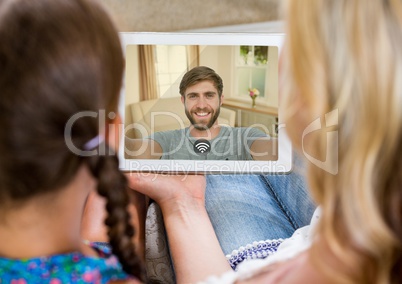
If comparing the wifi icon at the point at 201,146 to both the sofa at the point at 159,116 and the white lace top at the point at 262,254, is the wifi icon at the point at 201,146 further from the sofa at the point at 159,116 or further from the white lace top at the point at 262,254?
the white lace top at the point at 262,254

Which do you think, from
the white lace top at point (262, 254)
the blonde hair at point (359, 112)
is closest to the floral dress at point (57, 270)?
the white lace top at point (262, 254)

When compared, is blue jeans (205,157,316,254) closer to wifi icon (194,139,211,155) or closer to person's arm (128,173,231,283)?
person's arm (128,173,231,283)

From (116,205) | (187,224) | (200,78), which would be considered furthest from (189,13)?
(116,205)

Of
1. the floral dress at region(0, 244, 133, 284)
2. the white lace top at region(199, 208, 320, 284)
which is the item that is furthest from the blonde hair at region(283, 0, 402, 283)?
the floral dress at region(0, 244, 133, 284)

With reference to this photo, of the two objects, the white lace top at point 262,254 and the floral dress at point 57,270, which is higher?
the floral dress at point 57,270

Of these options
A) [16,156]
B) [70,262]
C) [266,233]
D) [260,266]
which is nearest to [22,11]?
[16,156]

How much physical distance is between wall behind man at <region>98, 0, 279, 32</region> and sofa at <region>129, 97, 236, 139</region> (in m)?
0.86

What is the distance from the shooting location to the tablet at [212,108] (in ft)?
2.90

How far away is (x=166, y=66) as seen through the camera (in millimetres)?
892

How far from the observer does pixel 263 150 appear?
2.95 ft

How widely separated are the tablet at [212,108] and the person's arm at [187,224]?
2.3 inches

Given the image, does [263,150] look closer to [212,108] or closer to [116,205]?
[212,108]

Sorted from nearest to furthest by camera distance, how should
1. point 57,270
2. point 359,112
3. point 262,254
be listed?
point 359,112
point 57,270
point 262,254

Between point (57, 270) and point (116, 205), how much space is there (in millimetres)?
106
